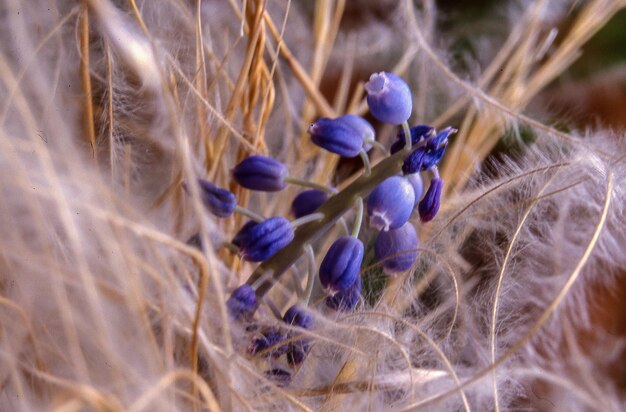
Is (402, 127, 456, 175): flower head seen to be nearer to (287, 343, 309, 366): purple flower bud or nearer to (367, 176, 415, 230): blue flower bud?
(367, 176, 415, 230): blue flower bud

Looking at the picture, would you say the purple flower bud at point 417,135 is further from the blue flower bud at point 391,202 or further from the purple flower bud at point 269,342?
the purple flower bud at point 269,342

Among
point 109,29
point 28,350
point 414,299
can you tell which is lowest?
point 414,299

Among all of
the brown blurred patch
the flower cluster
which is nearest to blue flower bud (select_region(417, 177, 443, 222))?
the flower cluster

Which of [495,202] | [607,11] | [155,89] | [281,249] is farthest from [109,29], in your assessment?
[607,11]

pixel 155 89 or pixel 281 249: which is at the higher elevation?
pixel 155 89

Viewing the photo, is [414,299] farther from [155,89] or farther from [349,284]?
[155,89]

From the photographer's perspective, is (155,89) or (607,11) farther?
(607,11)

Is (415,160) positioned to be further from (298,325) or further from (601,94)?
(601,94)
